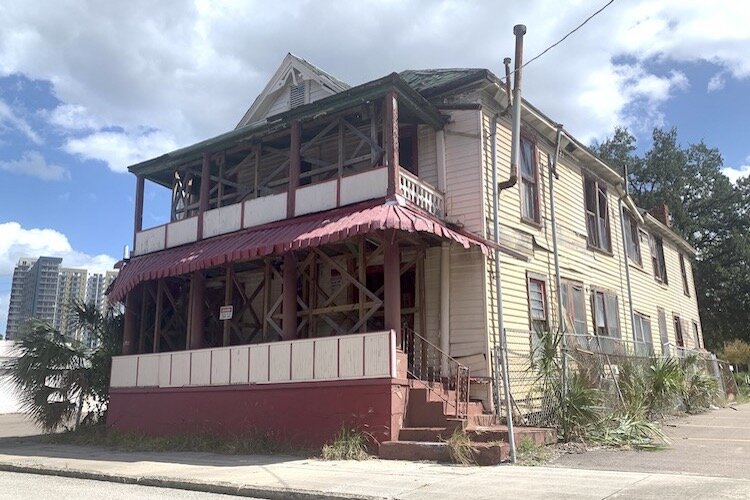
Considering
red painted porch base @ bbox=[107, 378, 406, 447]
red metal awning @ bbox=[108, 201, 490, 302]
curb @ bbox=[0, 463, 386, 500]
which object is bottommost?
curb @ bbox=[0, 463, 386, 500]

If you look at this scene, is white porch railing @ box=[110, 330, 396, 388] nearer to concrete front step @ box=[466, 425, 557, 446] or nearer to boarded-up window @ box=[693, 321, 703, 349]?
concrete front step @ box=[466, 425, 557, 446]

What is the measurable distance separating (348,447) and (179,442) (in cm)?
459

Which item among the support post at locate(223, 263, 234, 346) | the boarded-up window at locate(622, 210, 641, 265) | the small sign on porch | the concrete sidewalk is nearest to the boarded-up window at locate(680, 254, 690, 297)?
the boarded-up window at locate(622, 210, 641, 265)

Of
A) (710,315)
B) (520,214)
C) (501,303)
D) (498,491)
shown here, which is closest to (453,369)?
(501,303)

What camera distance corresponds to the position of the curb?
711cm

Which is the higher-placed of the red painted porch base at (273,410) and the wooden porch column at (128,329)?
the wooden porch column at (128,329)

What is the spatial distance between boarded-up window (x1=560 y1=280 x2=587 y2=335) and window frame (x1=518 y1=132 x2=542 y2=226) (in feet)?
6.08

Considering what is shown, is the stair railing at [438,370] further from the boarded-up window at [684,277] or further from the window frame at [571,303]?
the boarded-up window at [684,277]

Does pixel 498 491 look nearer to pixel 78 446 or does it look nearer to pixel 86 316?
pixel 78 446

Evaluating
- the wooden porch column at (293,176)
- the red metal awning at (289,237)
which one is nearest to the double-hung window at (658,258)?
the red metal awning at (289,237)

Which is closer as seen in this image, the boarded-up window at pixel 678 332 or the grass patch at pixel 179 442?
the grass patch at pixel 179 442

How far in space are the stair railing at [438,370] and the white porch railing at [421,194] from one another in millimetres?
2589

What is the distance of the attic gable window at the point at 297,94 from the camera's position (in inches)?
663

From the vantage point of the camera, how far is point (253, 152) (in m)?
15.4
